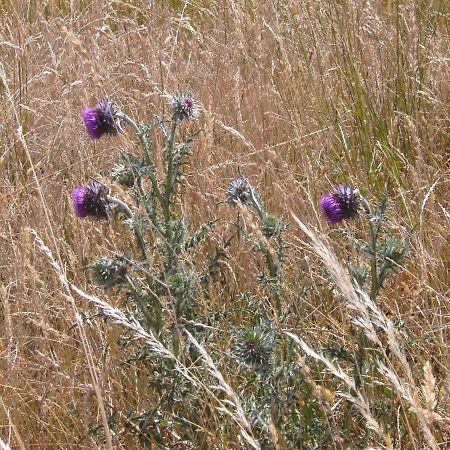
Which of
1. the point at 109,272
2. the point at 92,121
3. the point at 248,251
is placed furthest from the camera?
the point at 248,251

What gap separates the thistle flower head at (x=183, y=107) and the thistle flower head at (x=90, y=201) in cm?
22

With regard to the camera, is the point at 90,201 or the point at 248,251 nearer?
the point at 90,201

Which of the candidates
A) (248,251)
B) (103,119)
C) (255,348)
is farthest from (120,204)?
(248,251)

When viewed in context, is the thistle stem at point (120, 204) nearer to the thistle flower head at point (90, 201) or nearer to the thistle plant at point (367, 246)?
the thistle flower head at point (90, 201)

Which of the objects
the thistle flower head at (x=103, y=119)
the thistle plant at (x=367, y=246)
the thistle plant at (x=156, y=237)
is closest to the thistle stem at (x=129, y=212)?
the thistle plant at (x=156, y=237)

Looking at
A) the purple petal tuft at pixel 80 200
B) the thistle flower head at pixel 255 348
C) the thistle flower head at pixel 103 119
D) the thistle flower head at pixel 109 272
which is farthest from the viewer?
the thistle flower head at pixel 103 119

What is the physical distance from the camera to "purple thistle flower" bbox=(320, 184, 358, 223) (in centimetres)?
160

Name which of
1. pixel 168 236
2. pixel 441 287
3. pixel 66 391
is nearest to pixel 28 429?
pixel 66 391

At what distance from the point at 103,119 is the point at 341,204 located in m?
0.53

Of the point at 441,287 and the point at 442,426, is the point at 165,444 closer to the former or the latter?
the point at 442,426

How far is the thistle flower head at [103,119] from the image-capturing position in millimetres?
1753

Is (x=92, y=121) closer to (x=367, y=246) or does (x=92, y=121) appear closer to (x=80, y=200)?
(x=80, y=200)

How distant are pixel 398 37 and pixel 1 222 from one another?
1392 millimetres

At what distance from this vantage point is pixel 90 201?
1.66 m
